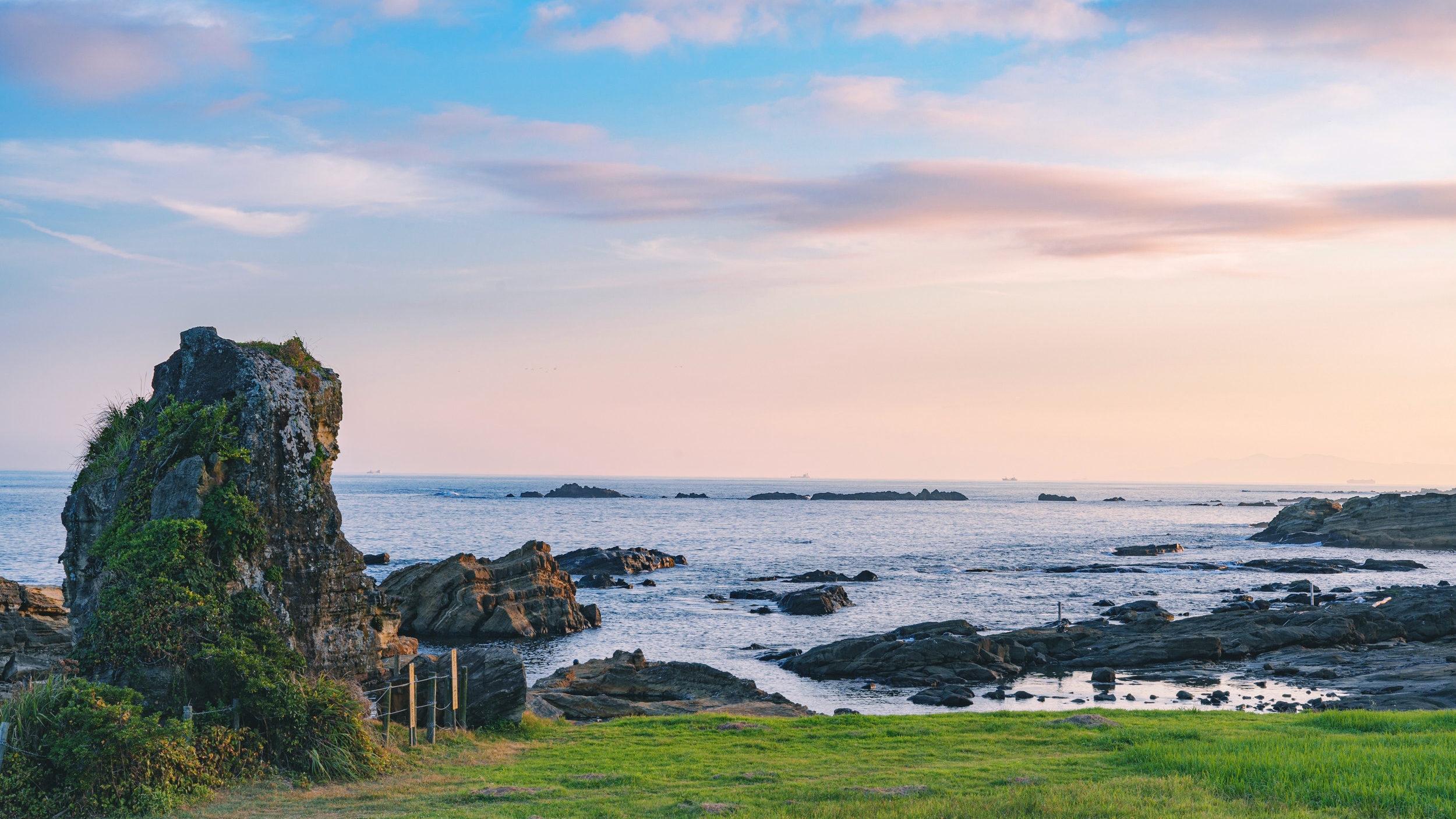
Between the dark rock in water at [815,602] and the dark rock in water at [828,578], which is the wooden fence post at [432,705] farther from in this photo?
the dark rock in water at [828,578]

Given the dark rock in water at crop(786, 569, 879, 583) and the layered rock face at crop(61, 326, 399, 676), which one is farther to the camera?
the dark rock in water at crop(786, 569, 879, 583)

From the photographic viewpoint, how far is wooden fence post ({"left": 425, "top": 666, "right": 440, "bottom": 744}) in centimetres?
2175

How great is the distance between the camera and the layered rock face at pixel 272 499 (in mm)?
19516

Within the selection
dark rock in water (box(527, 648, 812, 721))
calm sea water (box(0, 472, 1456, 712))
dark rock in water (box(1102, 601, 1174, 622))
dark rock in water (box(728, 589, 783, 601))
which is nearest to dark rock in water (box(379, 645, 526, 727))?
dark rock in water (box(527, 648, 812, 721))

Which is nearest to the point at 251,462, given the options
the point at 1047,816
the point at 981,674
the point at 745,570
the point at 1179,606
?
the point at 1047,816

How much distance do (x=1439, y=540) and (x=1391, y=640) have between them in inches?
3451

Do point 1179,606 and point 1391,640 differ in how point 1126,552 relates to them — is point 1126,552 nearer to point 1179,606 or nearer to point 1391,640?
point 1179,606

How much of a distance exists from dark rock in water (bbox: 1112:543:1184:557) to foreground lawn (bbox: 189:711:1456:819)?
94915 mm

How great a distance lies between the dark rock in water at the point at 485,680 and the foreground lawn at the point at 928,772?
1.94 feet

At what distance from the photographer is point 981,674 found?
139ft

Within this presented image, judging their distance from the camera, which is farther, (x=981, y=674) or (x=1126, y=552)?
(x=1126, y=552)

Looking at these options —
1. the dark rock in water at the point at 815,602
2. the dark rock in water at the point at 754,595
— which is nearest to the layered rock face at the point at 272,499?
the dark rock in water at the point at 815,602

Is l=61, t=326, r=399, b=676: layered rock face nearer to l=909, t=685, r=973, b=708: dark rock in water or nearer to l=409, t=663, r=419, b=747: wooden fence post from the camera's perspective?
l=409, t=663, r=419, b=747: wooden fence post

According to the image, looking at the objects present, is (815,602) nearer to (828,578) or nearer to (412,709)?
(828,578)
